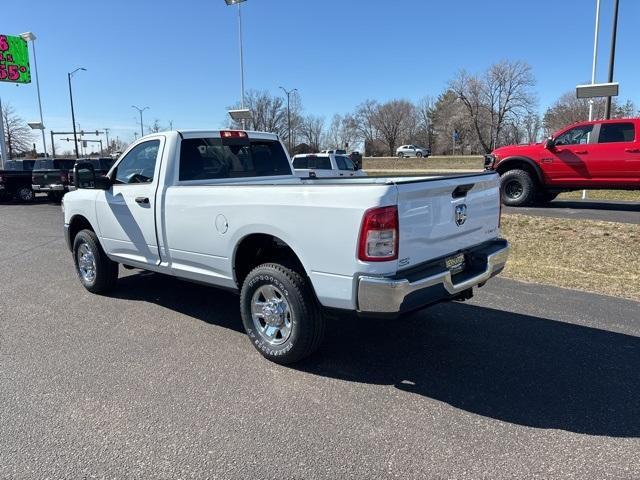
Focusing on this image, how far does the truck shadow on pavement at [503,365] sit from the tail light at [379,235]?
109 cm

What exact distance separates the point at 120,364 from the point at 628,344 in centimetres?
442

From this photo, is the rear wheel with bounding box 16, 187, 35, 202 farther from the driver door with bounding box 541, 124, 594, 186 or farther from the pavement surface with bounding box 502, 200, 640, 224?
the driver door with bounding box 541, 124, 594, 186

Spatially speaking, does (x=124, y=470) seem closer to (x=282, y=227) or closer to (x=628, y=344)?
(x=282, y=227)

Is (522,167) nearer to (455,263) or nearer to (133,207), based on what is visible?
(455,263)

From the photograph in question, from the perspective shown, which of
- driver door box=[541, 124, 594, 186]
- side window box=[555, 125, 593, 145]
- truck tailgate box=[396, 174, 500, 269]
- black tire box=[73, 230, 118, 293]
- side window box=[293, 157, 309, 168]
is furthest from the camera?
side window box=[293, 157, 309, 168]

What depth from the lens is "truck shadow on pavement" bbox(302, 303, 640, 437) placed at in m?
3.18

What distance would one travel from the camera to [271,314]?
3930 mm

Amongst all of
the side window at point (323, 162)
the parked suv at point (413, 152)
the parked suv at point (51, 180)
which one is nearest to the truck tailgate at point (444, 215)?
the side window at point (323, 162)

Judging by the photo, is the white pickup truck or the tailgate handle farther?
the tailgate handle

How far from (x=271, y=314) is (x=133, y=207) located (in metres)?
2.25

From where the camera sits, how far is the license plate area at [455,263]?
12.0ft

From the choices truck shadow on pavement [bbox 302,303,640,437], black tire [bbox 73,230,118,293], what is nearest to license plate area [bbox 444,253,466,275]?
truck shadow on pavement [bbox 302,303,640,437]

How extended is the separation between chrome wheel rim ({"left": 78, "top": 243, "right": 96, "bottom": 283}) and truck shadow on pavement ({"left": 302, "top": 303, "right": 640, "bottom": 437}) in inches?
129

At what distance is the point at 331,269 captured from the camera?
3.37m
